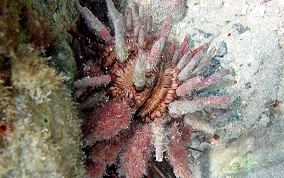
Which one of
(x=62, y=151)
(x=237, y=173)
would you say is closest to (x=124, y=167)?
(x=62, y=151)

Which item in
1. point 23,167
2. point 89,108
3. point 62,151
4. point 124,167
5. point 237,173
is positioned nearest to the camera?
point 23,167

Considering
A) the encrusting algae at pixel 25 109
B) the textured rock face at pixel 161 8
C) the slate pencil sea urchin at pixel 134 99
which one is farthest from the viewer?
the textured rock face at pixel 161 8

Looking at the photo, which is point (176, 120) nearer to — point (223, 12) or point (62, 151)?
point (62, 151)

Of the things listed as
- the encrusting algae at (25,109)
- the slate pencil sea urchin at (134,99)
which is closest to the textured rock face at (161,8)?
the slate pencil sea urchin at (134,99)

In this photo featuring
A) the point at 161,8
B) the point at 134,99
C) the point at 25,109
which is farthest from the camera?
the point at 161,8

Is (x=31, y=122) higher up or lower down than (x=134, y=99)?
lower down

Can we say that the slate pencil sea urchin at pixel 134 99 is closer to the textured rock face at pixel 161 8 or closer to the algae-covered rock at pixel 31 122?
the algae-covered rock at pixel 31 122

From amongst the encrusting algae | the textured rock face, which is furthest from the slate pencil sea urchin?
the textured rock face

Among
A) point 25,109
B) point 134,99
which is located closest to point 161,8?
point 134,99

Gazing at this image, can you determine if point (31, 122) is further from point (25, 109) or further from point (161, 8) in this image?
point (161, 8)
